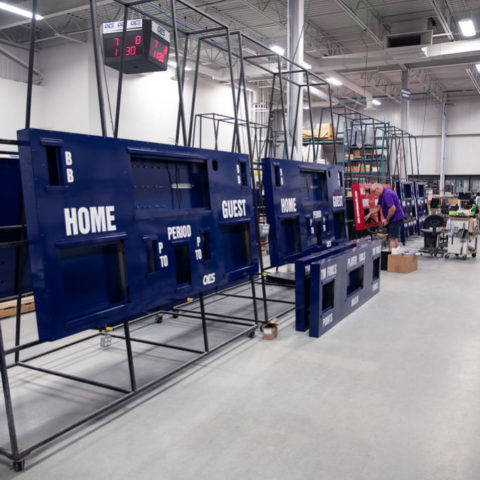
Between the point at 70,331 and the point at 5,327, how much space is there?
136 inches

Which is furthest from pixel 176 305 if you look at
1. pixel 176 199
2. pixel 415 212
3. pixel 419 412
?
pixel 415 212

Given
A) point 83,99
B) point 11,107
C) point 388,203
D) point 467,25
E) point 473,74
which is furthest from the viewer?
point 473,74

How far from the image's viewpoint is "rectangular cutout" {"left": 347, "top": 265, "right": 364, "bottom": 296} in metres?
7.21

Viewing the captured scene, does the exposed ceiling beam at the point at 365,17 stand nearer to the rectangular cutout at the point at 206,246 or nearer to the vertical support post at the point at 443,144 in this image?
the rectangular cutout at the point at 206,246

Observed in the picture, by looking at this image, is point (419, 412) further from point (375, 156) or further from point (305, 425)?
point (375, 156)

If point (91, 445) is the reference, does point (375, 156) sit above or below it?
above

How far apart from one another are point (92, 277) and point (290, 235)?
11.4ft

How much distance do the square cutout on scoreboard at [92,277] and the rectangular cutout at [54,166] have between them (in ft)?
1.50

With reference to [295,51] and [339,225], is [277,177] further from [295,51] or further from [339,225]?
[295,51]

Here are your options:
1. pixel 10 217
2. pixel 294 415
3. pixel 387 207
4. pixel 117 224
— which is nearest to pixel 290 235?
pixel 294 415

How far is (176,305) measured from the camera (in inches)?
271

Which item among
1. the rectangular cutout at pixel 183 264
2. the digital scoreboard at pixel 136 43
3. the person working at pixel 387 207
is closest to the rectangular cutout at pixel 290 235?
the rectangular cutout at pixel 183 264

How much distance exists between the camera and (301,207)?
649cm

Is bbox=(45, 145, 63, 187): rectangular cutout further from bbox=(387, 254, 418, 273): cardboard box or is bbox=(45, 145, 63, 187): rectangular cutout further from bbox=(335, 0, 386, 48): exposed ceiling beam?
bbox=(335, 0, 386, 48): exposed ceiling beam
